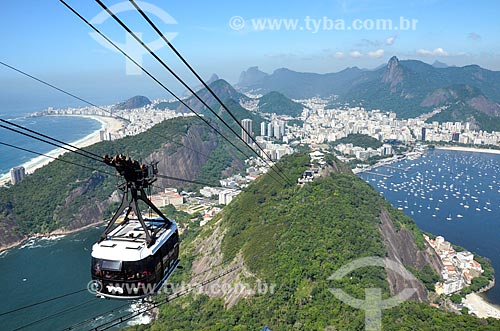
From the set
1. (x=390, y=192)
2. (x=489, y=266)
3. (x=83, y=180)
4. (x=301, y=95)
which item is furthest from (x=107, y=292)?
(x=301, y=95)

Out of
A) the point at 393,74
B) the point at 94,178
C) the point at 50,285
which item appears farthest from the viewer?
the point at 393,74

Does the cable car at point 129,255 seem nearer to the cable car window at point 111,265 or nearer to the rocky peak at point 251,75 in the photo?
the cable car window at point 111,265

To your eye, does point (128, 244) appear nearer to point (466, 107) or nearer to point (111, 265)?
point (111, 265)

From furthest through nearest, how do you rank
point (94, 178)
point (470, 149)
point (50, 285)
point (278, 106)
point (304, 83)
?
1. point (304, 83)
2. point (278, 106)
3. point (470, 149)
4. point (94, 178)
5. point (50, 285)

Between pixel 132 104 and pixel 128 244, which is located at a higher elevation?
pixel 132 104

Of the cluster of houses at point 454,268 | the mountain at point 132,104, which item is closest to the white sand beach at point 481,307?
the cluster of houses at point 454,268

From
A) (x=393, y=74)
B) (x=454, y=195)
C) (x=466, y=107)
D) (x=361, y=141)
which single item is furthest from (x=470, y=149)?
(x=393, y=74)

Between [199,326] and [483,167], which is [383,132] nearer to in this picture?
[483,167]
